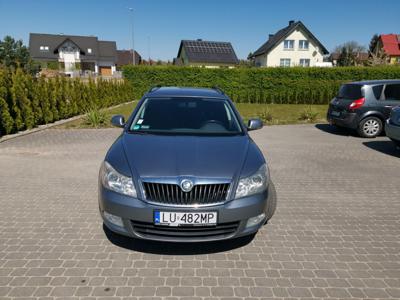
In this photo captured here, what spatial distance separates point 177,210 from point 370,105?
9442 mm

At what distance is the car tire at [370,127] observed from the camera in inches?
415

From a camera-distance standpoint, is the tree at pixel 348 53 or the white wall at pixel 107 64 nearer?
the tree at pixel 348 53

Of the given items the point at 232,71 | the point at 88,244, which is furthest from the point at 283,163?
the point at 232,71

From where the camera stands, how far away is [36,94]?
1182 centimetres

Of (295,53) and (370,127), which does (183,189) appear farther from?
(295,53)

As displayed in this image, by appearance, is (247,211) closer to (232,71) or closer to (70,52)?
(232,71)

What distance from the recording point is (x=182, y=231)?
3.20 metres

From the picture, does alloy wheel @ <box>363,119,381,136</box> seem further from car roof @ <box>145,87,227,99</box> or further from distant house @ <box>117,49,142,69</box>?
distant house @ <box>117,49,142,69</box>

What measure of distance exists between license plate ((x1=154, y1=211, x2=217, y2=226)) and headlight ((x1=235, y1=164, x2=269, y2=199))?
14.3 inches

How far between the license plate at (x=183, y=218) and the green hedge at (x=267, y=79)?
22442 millimetres

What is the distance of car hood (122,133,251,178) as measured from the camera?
328 centimetres

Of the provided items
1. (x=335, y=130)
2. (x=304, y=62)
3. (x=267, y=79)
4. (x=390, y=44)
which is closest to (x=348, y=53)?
(x=390, y=44)

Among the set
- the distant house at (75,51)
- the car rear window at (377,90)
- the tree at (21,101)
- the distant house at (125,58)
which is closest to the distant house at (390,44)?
the distant house at (125,58)

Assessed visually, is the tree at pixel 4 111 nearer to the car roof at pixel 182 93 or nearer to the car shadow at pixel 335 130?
the car roof at pixel 182 93
